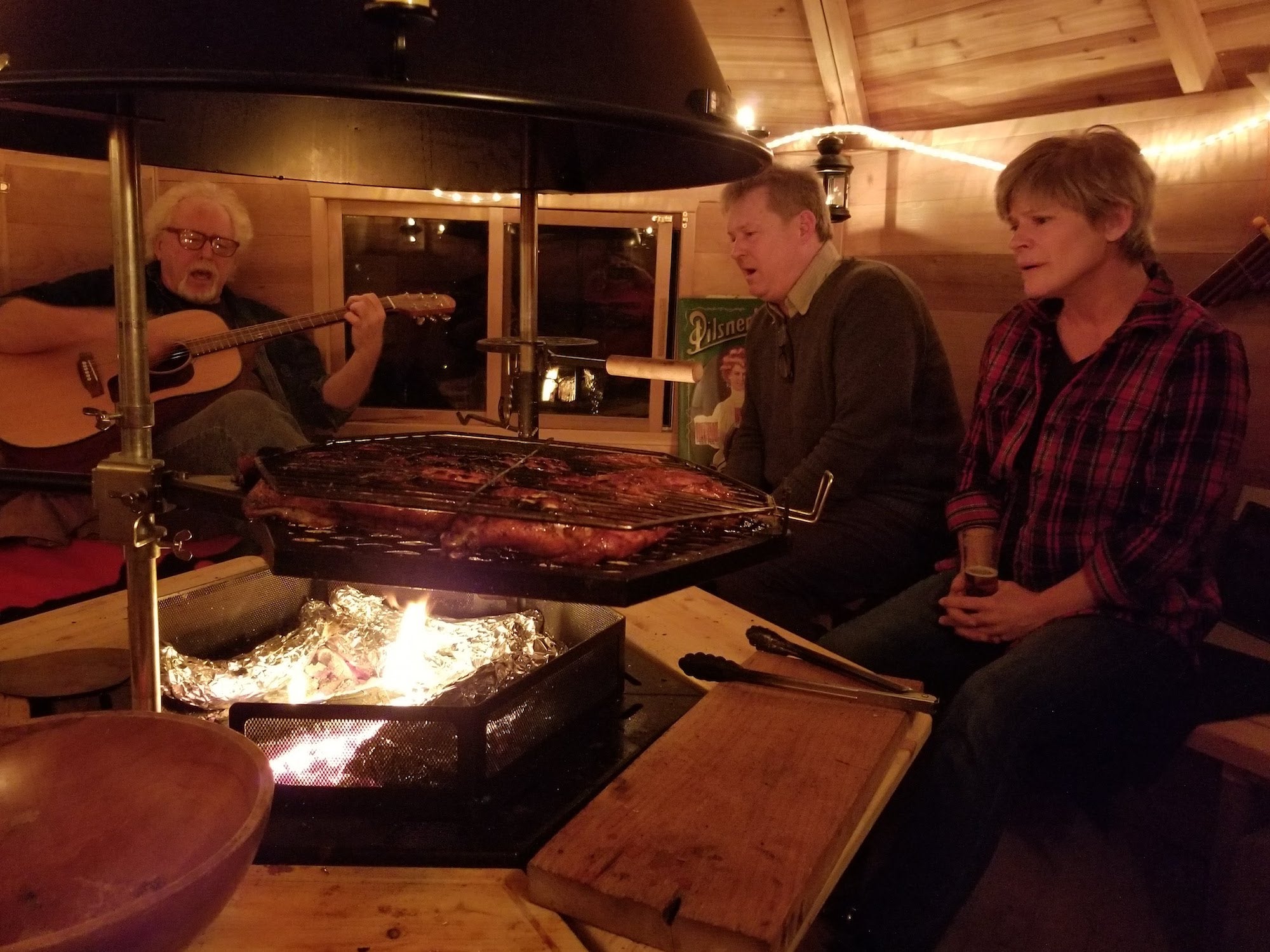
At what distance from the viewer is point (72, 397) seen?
8.09 ft

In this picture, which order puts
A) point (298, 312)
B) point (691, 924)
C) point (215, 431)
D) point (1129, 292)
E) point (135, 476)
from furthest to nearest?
point (298, 312) → point (215, 431) → point (1129, 292) → point (135, 476) → point (691, 924)

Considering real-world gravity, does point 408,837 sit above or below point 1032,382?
below

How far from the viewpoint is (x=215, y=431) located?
2.49 m

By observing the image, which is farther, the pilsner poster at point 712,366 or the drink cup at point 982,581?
the pilsner poster at point 712,366

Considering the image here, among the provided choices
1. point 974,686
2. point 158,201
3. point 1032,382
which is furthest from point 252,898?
point 158,201

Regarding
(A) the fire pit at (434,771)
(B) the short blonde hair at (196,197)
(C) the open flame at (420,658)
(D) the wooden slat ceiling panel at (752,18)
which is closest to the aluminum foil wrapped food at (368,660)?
(C) the open flame at (420,658)

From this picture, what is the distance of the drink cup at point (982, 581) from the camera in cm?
184

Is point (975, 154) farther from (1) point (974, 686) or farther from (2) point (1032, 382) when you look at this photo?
(1) point (974, 686)

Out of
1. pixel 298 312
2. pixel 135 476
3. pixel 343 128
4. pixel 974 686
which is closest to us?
pixel 135 476

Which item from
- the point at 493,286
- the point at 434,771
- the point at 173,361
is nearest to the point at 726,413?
the point at 493,286

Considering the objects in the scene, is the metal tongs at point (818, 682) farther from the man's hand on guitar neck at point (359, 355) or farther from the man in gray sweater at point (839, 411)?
the man's hand on guitar neck at point (359, 355)

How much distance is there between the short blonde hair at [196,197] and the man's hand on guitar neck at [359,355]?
1.40ft

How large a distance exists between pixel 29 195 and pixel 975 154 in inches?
114

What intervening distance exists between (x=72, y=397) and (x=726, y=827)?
230 cm
